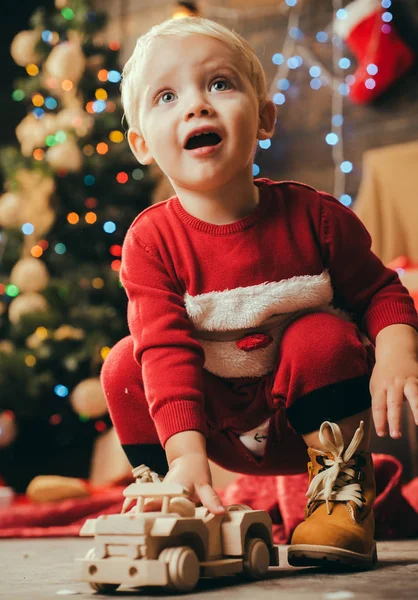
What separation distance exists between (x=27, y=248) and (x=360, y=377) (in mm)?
1917

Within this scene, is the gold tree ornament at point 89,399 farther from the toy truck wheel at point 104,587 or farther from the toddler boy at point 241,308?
the toy truck wheel at point 104,587

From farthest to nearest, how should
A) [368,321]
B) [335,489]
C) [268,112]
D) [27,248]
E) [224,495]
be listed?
[27,248], [224,495], [268,112], [368,321], [335,489]

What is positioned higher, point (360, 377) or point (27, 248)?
point (27, 248)

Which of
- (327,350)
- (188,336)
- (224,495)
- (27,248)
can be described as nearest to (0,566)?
(188,336)

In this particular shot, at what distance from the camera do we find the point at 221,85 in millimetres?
990

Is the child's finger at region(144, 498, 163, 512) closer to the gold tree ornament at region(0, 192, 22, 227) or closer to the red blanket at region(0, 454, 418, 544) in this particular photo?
the red blanket at region(0, 454, 418, 544)

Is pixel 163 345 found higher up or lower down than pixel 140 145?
lower down

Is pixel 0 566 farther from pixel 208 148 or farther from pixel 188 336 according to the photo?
pixel 208 148

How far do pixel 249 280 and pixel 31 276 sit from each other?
163cm

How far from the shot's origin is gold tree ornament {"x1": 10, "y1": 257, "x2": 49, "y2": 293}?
2510 millimetres

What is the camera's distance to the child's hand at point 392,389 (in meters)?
0.85

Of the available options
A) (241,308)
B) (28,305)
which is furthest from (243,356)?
(28,305)

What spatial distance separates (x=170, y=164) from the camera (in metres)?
1.00

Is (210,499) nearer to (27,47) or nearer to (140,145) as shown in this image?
(140,145)
